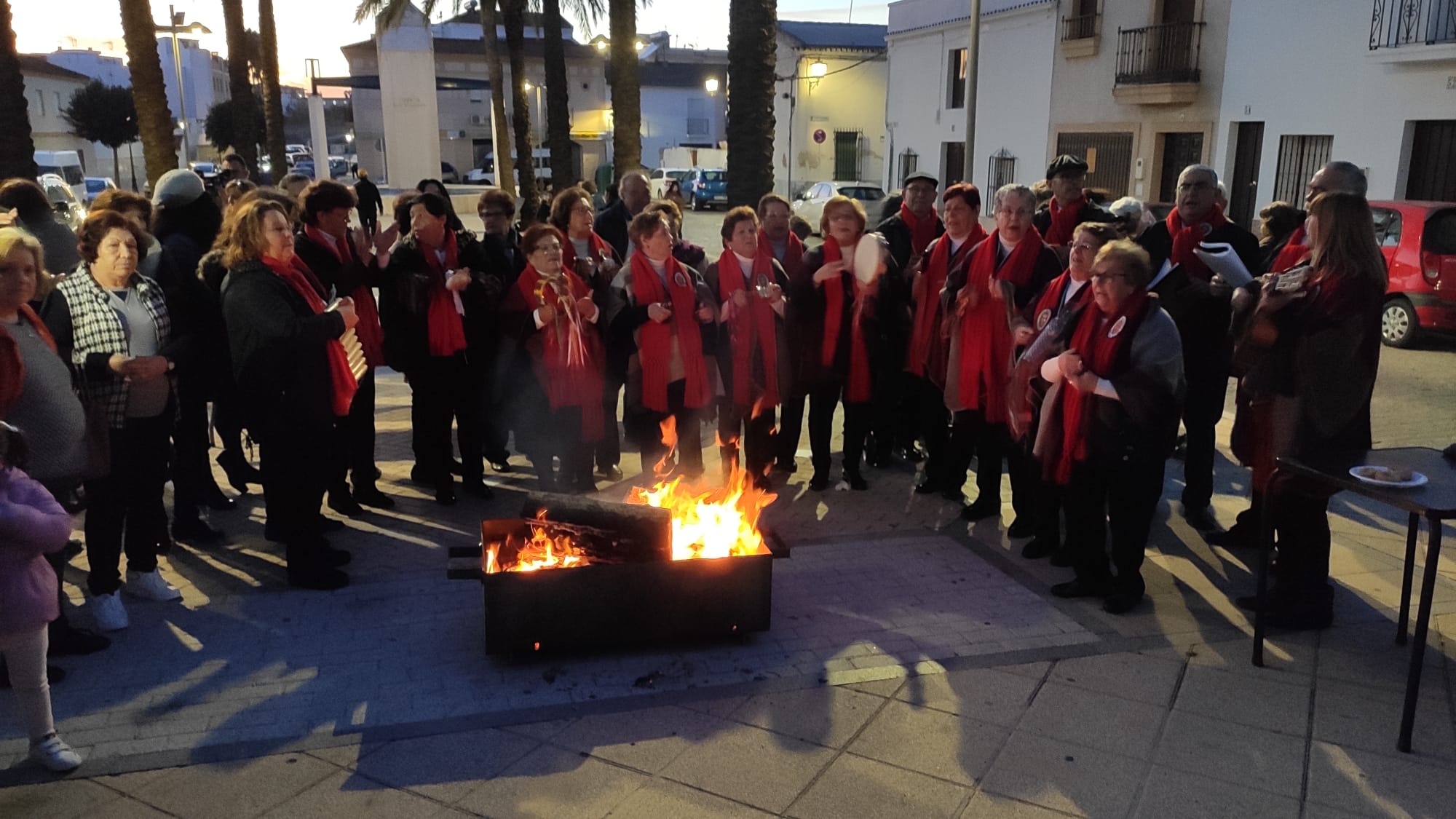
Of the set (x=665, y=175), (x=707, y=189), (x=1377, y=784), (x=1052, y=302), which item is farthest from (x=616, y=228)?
(x=665, y=175)

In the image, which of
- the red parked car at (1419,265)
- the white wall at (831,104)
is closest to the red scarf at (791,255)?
the red parked car at (1419,265)

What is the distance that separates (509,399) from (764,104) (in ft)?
16.9

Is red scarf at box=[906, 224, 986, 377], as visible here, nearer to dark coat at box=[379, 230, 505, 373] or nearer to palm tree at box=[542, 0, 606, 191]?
dark coat at box=[379, 230, 505, 373]

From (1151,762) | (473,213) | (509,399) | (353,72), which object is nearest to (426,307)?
(509,399)

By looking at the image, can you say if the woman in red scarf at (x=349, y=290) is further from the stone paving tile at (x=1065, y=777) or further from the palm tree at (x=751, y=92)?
the palm tree at (x=751, y=92)

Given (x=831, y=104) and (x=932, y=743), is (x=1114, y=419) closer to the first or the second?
(x=932, y=743)

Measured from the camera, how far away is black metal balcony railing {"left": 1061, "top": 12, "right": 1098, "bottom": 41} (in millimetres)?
24125

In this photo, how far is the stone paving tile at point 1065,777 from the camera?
352 cm

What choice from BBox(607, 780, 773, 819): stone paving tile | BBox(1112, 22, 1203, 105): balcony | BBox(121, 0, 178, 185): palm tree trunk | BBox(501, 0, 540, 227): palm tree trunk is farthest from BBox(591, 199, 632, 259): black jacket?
BBox(1112, 22, 1203, 105): balcony

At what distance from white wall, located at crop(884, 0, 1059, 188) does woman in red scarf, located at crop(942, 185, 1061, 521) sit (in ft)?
56.7

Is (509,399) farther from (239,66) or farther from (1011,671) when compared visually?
(239,66)

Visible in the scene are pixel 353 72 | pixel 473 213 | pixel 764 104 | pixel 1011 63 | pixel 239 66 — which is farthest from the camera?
pixel 353 72

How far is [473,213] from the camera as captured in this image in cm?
3309

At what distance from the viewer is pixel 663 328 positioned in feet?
20.7
